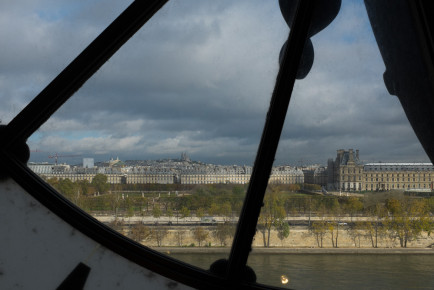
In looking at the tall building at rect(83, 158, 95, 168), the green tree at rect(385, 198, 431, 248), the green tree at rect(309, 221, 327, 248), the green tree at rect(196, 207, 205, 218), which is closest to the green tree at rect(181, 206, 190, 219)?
the green tree at rect(196, 207, 205, 218)

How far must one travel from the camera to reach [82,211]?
82.2 inches

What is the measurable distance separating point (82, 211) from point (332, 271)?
50.0 inches

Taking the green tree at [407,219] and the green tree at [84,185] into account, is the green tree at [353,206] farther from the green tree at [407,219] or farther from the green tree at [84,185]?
the green tree at [84,185]

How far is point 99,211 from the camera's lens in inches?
83.7

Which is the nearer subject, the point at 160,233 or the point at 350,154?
the point at 350,154

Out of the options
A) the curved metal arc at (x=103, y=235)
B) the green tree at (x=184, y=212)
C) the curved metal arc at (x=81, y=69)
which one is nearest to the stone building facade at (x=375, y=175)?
the curved metal arc at (x=103, y=235)

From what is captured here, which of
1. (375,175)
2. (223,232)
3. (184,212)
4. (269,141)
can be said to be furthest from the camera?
(184,212)

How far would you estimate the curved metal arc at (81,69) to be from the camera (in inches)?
76.9

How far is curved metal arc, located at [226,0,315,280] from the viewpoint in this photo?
177cm

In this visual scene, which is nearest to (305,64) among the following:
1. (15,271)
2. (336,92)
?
(336,92)

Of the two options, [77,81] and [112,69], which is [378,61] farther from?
[77,81]

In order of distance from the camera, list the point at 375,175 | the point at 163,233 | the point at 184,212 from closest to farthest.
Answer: the point at 375,175 < the point at 163,233 < the point at 184,212

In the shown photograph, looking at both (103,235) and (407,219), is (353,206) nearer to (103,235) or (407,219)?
(407,219)

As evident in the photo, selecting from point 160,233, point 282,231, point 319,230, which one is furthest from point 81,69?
point 319,230
